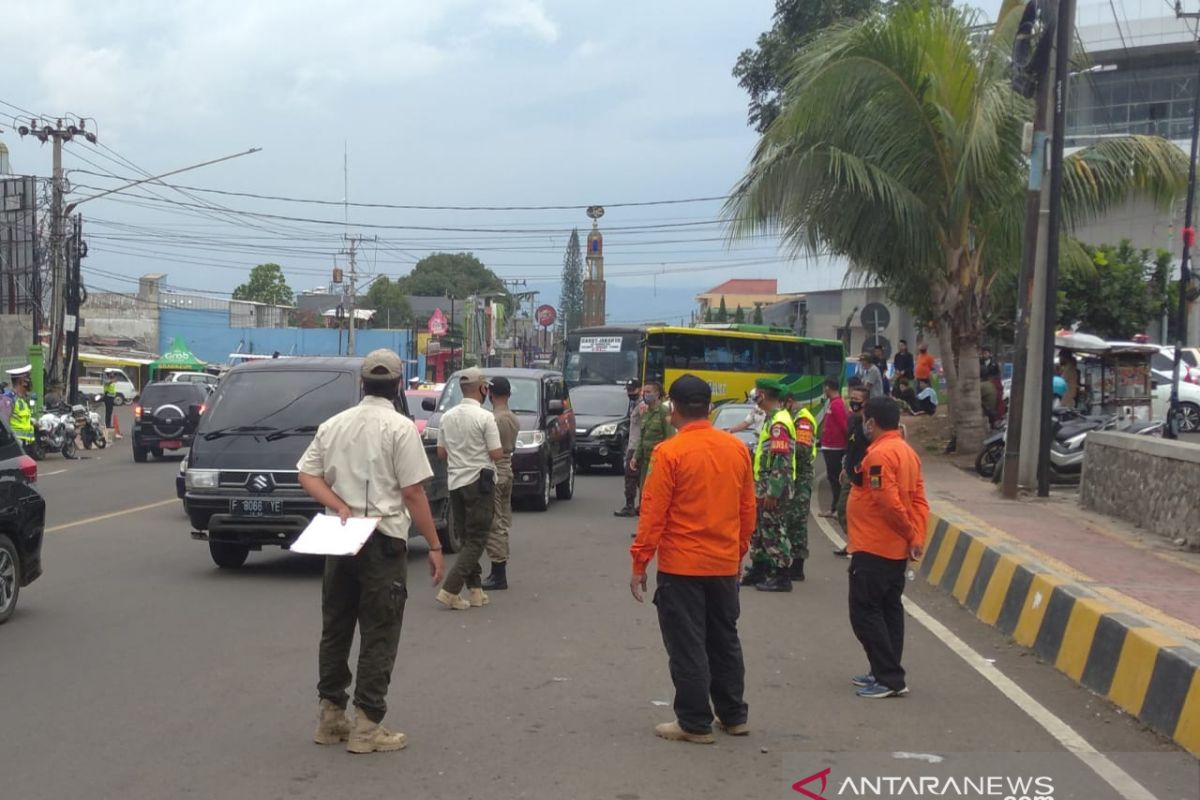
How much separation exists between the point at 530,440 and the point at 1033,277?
6.86m

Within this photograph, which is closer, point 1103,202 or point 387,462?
point 387,462

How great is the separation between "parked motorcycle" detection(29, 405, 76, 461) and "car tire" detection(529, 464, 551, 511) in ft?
50.2

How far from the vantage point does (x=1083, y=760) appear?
5.96 meters

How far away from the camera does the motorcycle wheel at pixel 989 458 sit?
2016 cm

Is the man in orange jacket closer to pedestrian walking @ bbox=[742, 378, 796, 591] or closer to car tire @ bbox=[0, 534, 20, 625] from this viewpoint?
pedestrian walking @ bbox=[742, 378, 796, 591]

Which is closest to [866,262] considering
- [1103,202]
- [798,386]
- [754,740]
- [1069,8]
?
[1103,202]

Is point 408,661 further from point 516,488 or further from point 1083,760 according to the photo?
point 516,488

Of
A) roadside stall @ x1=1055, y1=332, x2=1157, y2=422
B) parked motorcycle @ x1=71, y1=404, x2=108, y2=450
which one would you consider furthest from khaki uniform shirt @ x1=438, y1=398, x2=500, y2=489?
parked motorcycle @ x1=71, y1=404, x2=108, y2=450

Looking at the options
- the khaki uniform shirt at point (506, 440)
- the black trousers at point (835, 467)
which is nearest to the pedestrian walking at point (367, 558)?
the khaki uniform shirt at point (506, 440)

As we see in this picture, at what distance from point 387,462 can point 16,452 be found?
4.73 m

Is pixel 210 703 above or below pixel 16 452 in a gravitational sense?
below

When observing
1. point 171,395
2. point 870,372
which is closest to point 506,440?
point 870,372

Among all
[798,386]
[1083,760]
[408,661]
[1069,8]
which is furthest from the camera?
[798,386]

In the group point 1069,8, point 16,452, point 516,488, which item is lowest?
point 516,488
